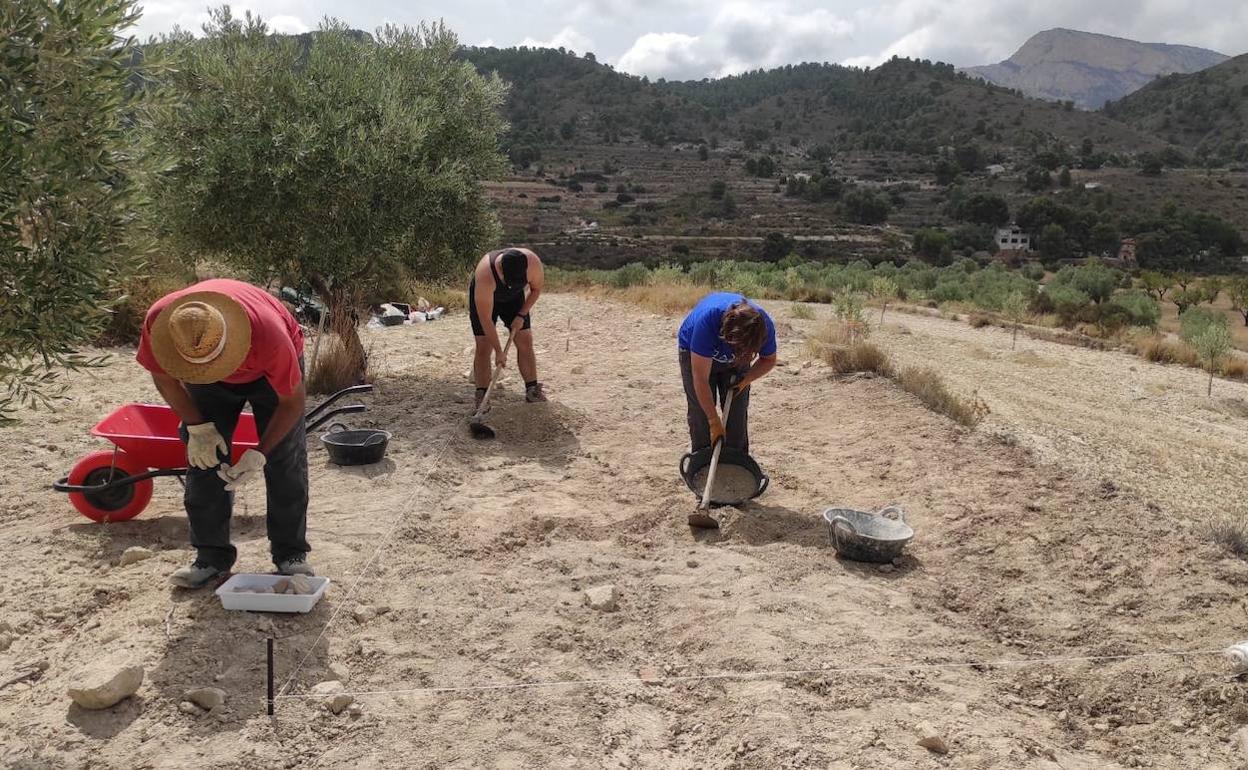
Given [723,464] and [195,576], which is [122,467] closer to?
[195,576]

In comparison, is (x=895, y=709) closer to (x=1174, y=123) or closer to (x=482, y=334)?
(x=482, y=334)

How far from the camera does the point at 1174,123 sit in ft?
331

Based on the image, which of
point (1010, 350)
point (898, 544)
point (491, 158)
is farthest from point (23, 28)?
point (1010, 350)

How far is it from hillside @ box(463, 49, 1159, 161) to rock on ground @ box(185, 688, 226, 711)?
275 feet

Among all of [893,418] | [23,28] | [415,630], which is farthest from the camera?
[893,418]

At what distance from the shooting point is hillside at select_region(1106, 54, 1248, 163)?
90394 millimetres

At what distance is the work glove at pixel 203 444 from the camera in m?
3.58

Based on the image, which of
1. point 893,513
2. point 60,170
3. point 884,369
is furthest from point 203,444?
point 884,369

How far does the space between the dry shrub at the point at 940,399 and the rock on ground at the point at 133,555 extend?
5.75 metres

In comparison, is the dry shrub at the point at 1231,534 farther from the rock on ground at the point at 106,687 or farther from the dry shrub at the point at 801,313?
the dry shrub at the point at 801,313

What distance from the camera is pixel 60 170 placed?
3.12m

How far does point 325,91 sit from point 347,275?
1752mm

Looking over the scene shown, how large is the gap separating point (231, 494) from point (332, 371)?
13.5ft

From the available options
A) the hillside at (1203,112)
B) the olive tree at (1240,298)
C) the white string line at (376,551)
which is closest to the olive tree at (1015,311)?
the olive tree at (1240,298)
